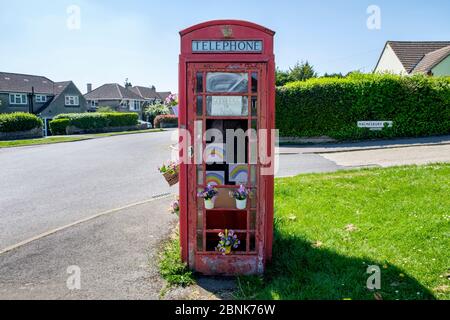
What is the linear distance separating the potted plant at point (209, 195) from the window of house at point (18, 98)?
157ft

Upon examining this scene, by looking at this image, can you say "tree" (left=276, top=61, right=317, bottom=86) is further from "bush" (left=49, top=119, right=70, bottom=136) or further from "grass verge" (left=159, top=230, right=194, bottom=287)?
"grass verge" (left=159, top=230, right=194, bottom=287)

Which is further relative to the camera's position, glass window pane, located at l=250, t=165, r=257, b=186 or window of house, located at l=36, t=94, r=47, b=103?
window of house, located at l=36, t=94, r=47, b=103

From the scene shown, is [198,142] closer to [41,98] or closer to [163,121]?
[163,121]

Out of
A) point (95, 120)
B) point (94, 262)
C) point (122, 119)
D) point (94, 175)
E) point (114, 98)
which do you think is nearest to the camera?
point (94, 262)

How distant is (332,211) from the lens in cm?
631

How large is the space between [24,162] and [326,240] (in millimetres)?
13708

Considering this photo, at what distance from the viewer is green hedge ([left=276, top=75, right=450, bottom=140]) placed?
1692cm

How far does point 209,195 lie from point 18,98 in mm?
48601

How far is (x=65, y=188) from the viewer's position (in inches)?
393

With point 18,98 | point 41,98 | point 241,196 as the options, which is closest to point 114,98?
point 41,98

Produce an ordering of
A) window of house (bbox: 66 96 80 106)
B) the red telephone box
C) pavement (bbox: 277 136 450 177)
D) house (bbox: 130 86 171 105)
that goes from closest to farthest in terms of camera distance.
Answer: the red telephone box, pavement (bbox: 277 136 450 177), window of house (bbox: 66 96 80 106), house (bbox: 130 86 171 105)

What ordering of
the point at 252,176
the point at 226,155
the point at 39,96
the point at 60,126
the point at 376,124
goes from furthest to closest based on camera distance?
the point at 39,96 < the point at 60,126 < the point at 376,124 < the point at 226,155 < the point at 252,176

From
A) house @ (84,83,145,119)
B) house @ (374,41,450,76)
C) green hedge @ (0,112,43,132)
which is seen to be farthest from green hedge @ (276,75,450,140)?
house @ (84,83,145,119)
